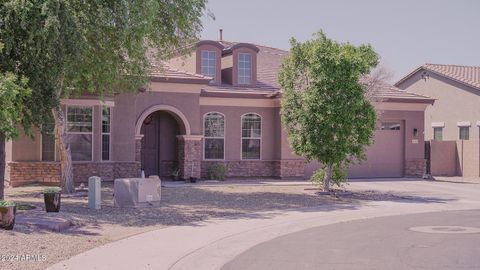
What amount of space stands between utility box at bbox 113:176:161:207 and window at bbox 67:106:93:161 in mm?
6379

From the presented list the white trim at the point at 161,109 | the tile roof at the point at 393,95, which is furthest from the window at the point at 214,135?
the tile roof at the point at 393,95

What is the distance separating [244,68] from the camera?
27.4m

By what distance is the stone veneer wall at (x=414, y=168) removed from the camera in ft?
95.3

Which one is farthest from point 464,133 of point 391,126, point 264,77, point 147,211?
point 147,211

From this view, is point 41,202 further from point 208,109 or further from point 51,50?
point 208,109

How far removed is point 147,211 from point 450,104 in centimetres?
2565

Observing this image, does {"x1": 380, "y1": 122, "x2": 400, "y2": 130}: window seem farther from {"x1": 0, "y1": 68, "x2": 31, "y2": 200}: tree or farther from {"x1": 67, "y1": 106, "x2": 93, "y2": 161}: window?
Answer: {"x1": 0, "y1": 68, "x2": 31, "y2": 200}: tree

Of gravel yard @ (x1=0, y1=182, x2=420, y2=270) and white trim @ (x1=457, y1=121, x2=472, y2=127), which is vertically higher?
white trim @ (x1=457, y1=121, x2=472, y2=127)

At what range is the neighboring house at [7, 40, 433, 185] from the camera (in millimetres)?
22275

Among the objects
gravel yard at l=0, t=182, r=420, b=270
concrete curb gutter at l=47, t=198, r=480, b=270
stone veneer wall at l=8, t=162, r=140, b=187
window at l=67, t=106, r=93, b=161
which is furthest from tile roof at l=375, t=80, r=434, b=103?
window at l=67, t=106, r=93, b=161

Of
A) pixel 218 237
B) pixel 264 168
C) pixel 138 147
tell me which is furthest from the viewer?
pixel 264 168

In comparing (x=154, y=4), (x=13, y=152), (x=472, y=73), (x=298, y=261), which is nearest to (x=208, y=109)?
(x=13, y=152)

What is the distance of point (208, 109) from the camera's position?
25984 millimetres

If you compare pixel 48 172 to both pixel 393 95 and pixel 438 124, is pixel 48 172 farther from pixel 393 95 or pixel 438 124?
pixel 438 124
